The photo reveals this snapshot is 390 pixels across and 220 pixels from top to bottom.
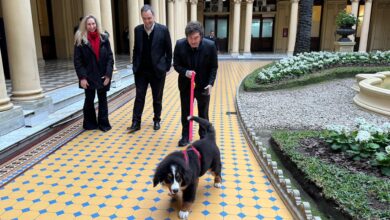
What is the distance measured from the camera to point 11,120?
5.17 meters

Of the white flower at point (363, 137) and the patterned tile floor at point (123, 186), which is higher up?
the white flower at point (363, 137)

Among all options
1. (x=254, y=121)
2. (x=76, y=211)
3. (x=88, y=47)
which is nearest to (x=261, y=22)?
(x=254, y=121)

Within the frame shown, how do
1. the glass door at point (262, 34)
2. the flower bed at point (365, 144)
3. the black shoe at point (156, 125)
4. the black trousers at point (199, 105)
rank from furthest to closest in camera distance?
the glass door at point (262, 34), the black shoe at point (156, 125), the black trousers at point (199, 105), the flower bed at point (365, 144)

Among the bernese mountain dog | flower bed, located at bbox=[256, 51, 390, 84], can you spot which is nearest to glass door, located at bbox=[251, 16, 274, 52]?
flower bed, located at bbox=[256, 51, 390, 84]

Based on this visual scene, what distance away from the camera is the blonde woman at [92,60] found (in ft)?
16.9

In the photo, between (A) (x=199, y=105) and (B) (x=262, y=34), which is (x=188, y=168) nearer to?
(A) (x=199, y=105)

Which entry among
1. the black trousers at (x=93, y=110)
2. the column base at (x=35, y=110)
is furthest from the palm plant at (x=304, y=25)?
the column base at (x=35, y=110)

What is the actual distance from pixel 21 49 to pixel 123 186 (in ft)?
11.6

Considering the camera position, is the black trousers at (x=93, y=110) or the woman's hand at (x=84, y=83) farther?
the black trousers at (x=93, y=110)

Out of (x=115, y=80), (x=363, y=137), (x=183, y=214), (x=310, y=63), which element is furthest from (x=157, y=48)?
(x=310, y=63)

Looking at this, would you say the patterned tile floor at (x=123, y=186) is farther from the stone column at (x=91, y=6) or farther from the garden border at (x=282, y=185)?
the stone column at (x=91, y=6)

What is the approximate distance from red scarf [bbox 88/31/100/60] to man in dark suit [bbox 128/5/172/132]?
603 mm

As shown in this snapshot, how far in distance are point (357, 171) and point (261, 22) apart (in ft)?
84.3

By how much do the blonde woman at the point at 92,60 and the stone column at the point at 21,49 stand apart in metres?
1.17
